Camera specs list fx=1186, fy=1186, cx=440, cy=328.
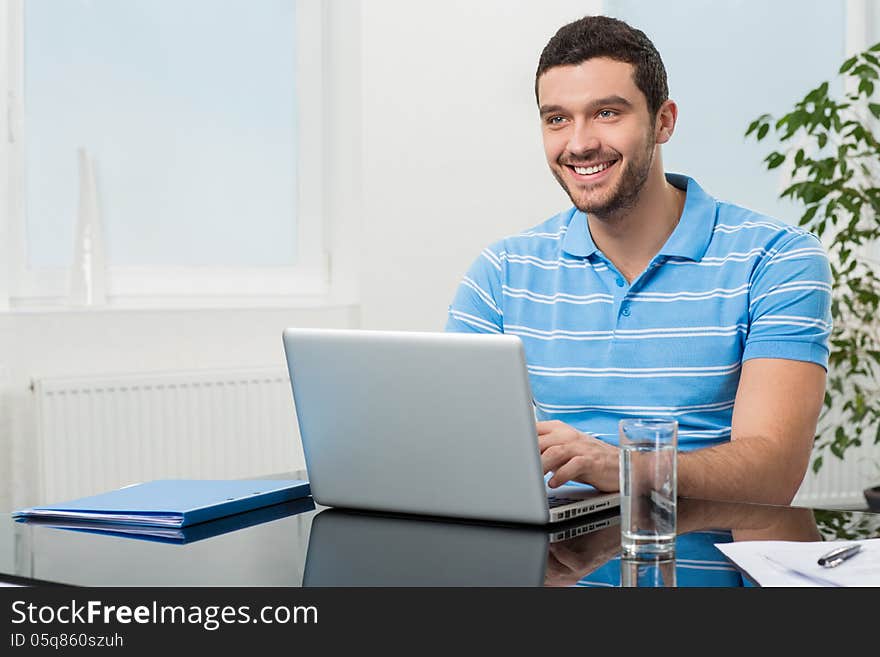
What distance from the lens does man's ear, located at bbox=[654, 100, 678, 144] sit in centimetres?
199

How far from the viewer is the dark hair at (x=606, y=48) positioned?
1896mm

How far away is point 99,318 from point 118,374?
18 centimetres

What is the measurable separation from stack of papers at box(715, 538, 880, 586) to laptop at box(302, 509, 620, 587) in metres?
Answer: 0.18

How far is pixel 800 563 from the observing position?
1.04 m

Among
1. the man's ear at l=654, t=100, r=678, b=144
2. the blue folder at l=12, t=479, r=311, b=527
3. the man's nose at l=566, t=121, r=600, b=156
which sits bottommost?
the blue folder at l=12, t=479, r=311, b=527

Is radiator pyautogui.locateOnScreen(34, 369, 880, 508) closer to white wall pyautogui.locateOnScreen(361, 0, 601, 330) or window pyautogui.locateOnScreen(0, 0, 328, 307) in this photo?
window pyautogui.locateOnScreen(0, 0, 328, 307)

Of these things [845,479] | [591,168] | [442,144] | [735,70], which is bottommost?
[845,479]

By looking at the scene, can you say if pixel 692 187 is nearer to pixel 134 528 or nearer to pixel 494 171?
pixel 134 528

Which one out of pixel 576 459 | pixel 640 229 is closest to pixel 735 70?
pixel 640 229

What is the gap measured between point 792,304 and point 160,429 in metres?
1.96

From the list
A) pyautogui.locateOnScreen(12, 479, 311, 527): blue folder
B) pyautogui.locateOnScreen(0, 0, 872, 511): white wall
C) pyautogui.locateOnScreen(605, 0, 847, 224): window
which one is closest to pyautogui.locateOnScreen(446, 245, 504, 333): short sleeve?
pyautogui.locateOnScreen(12, 479, 311, 527): blue folder

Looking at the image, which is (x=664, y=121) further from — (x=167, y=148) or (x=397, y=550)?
(x=167, y=148)

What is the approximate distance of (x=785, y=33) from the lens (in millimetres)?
4191

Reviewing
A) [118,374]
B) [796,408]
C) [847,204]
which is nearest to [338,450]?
[796,408]
